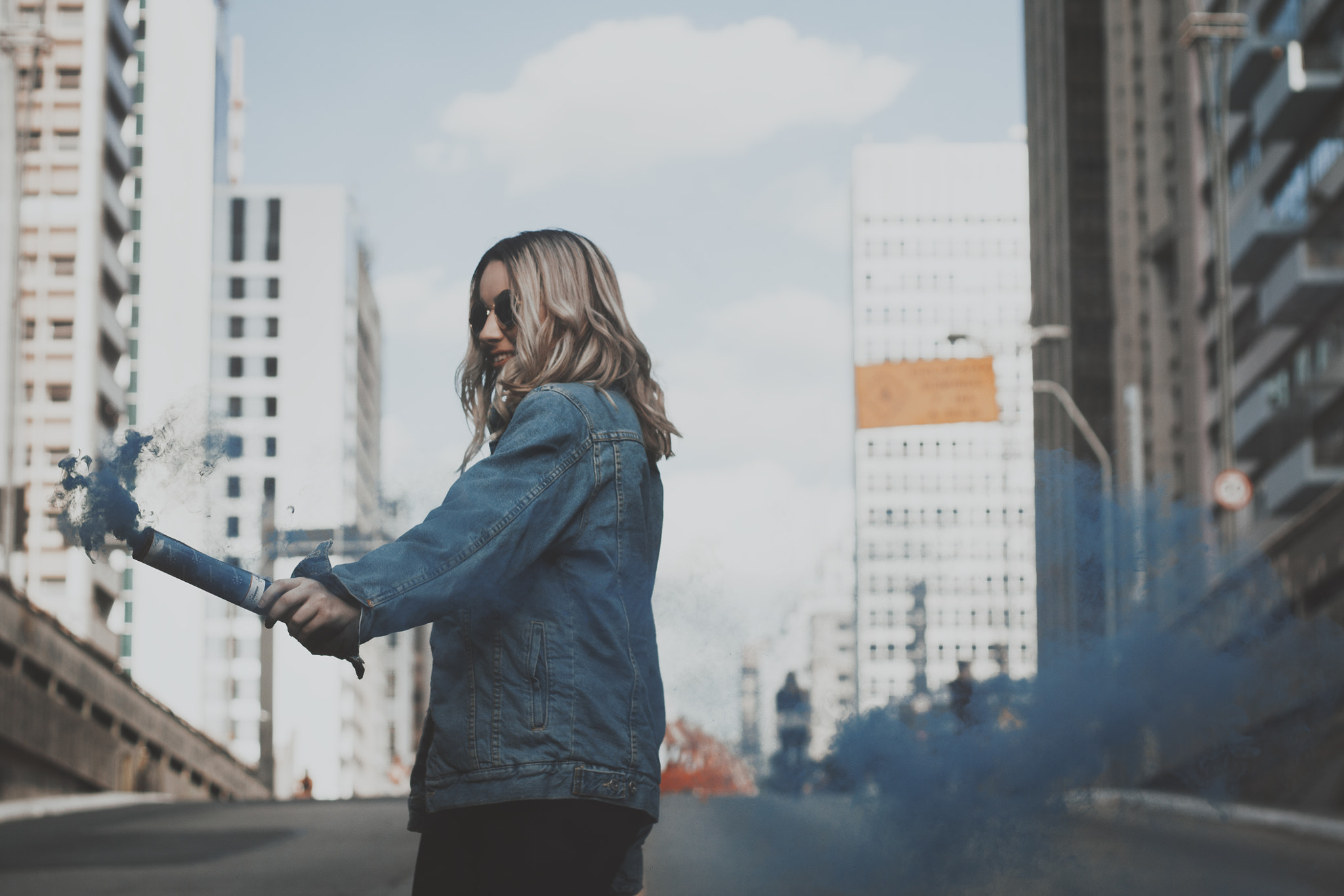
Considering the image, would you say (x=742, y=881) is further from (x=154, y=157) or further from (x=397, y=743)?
(x=397, y=743)

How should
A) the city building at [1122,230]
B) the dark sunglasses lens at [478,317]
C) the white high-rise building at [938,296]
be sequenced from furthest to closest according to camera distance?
the white high-rise building at [938,296] → the city building at [1122,230] → the dark sunglasses lens at [478,317]

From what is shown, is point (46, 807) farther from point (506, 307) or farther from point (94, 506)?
point (94, 506)

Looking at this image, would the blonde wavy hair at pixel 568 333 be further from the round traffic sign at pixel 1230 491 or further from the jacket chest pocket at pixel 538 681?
the round traffic sign at pixel 1230 491

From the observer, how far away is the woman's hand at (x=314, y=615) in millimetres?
2004

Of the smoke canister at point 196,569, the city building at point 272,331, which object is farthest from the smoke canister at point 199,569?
the city building at point 272,331

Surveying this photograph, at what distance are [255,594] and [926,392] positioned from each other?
25.2 ft

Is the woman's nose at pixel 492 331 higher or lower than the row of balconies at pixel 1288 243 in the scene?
lower

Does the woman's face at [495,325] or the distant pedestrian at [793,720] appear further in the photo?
the distant pedestrian at [793,720]

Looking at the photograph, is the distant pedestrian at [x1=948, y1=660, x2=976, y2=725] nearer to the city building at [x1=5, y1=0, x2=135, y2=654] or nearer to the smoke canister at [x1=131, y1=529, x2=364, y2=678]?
the smoke canister at [x1=131, y1=529, x2=364, y2=678]

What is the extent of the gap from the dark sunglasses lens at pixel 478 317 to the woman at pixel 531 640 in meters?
0.24

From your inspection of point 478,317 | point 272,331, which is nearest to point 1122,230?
point 478,317

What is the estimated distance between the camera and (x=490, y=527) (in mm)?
2127

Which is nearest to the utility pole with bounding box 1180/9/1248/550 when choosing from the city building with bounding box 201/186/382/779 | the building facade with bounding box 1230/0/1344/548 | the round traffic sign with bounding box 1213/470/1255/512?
the round traffic sign with bounding box 1213/470/1255/512

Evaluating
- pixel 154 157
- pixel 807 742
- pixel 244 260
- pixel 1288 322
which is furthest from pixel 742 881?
pixel 244 260
